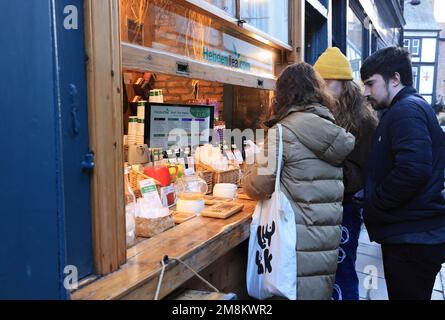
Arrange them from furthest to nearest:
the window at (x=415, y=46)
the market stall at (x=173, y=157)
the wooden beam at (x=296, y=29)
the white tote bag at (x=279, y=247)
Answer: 1. the window at (x=415, y=46)
2. the wooden beam at (x=296, y=29)
3. the white tote bag at (x=279, y=247)
4. the market stall at (x=173, y=157)

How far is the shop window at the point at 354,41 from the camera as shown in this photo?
7074mm

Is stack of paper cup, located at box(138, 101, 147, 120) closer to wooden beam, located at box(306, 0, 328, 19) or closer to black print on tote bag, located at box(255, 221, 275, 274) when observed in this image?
black print on tote bag, located at box(255, 221, 275, 274)

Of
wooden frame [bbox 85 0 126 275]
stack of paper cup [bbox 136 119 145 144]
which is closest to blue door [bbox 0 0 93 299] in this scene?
wooden frame [bbox 85 0 126 275]

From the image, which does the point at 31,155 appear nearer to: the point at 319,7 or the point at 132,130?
the point at 132,130

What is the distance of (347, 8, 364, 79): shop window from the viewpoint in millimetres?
7074

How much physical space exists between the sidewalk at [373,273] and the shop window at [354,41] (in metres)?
3.48

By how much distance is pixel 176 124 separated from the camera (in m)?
2.92

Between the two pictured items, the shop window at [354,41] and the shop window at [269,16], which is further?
the shop window at [354,41]

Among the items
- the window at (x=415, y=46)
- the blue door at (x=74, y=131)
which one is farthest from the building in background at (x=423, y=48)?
the blue door at (x=74, y=131)

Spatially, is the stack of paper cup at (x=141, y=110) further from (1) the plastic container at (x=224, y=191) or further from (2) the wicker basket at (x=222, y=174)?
(1) the plastic container at (x=224, y=191)

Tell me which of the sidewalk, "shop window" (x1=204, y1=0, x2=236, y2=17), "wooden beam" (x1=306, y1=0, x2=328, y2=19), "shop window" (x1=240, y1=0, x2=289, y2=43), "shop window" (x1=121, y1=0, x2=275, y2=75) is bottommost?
the sidewalk

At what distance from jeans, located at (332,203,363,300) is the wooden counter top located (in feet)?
2.73

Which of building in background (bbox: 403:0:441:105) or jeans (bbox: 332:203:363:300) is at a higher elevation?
building in background (bbox: 403:0:441:105)
